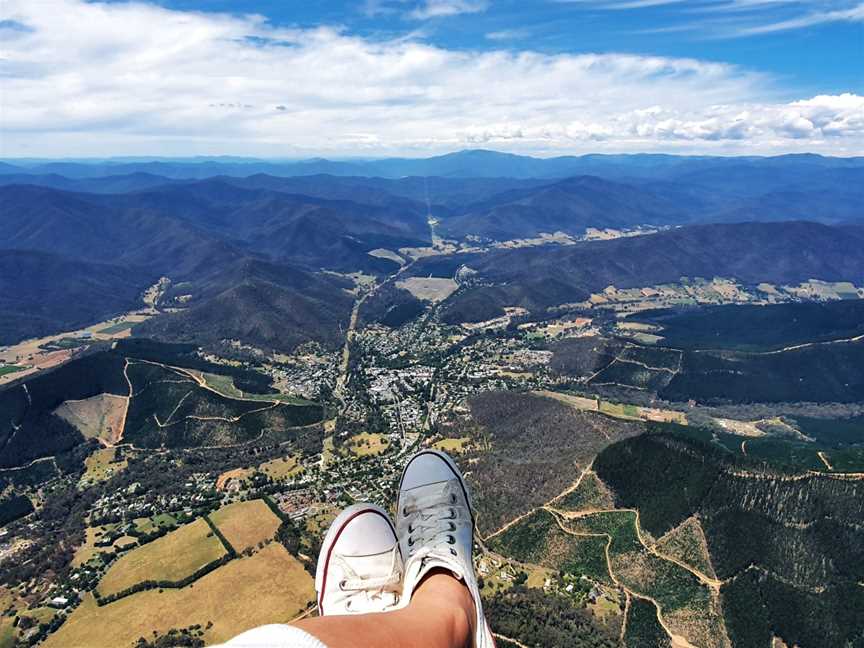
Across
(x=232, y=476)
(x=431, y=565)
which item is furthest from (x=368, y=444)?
(x=431, y=565)

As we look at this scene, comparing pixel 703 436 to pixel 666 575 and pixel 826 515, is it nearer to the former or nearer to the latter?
pixel 826 515

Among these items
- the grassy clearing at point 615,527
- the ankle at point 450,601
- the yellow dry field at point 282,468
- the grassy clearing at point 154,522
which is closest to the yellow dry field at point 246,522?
the grassy clearing at point 154,522

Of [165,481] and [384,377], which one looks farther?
[384,377]

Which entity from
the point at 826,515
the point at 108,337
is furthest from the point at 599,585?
the point at 108,337

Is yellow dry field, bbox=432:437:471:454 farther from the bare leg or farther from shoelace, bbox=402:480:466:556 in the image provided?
the bare leg

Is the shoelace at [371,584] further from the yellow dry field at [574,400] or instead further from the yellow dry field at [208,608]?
Result: the yellow dry field at [574,400]

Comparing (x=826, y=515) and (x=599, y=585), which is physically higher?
(x=826, y=515)

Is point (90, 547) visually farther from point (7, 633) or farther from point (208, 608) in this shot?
point (208, 608)
